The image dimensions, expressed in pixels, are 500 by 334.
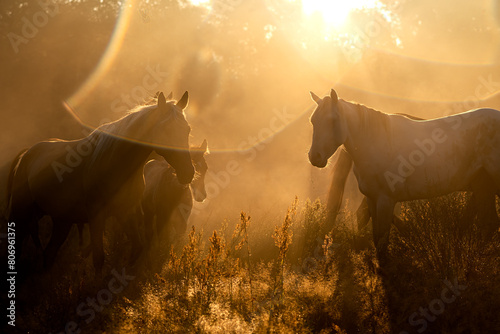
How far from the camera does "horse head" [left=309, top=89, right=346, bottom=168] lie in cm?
590

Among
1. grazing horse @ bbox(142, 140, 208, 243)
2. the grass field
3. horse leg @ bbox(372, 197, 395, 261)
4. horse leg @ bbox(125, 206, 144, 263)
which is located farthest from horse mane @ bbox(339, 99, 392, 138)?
horse leg @ bbox(125, 206, 144, 263)

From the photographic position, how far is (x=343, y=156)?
7.76 m

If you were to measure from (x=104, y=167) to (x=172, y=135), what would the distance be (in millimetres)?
992

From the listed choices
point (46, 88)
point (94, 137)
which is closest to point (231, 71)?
point (46, 88)

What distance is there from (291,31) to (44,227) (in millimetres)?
38232

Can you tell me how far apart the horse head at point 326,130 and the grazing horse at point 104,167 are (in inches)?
67.7

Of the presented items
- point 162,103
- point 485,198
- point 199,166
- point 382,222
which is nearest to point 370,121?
point 382,222

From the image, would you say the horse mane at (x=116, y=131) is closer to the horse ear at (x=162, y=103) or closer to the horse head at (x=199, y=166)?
the horse ear at (x=162, y=103)

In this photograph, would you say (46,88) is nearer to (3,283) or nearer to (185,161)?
(3,283)

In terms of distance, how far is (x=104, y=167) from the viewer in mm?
5359

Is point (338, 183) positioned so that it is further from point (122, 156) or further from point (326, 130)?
point (122, 156)

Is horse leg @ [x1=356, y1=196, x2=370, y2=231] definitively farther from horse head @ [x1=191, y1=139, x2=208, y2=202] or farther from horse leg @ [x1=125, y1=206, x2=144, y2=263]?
horse leg @ [x1=125, y1=206, x2=144, y2=263]

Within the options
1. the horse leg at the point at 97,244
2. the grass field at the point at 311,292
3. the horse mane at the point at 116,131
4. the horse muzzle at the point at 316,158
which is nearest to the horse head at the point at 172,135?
the horse mane at the point at 116,131

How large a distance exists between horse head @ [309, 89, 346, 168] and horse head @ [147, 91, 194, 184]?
5.65 feet
